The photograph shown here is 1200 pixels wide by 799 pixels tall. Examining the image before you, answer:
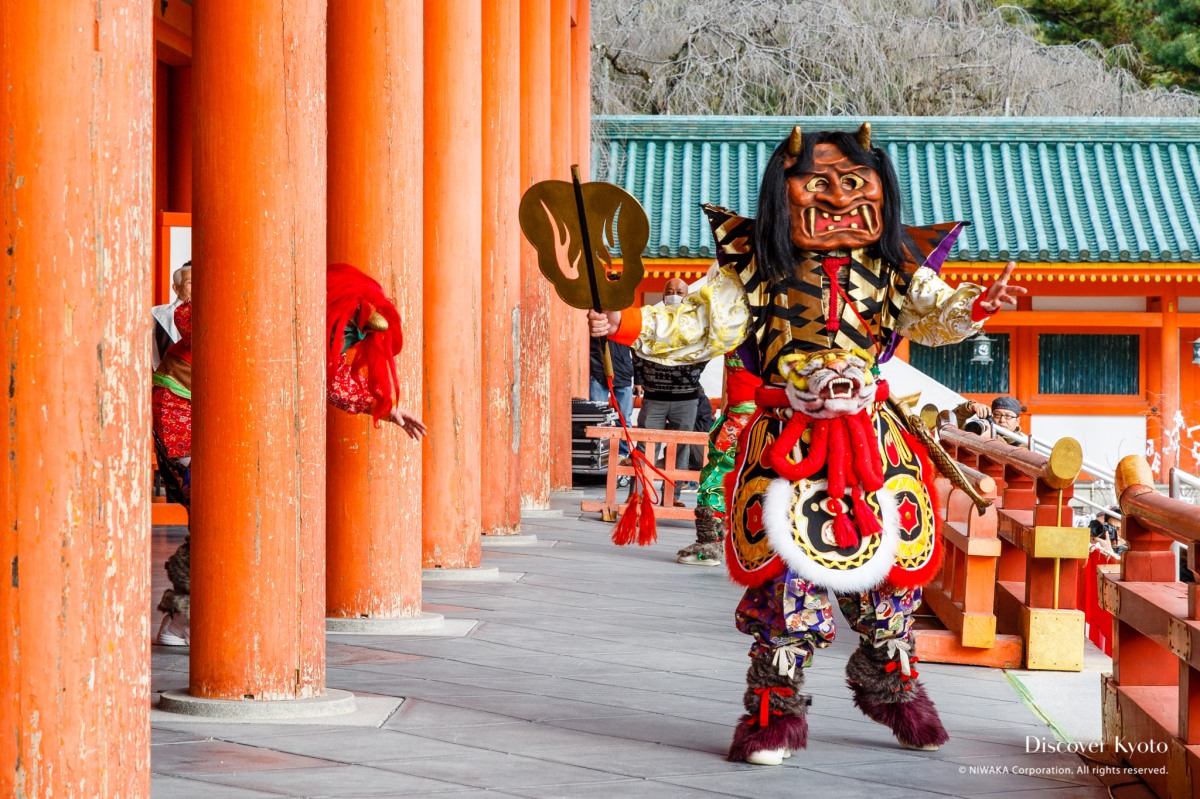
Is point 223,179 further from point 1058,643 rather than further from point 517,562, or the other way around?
point 517,562

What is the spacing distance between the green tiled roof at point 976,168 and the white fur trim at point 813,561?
12837 mm

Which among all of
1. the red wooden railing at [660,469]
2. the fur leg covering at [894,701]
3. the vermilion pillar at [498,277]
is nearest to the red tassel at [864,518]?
the fur leg covering at [894,701]

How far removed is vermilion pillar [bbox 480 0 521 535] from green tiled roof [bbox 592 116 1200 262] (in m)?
7.83

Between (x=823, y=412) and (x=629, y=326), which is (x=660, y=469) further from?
(x=823, y=412)

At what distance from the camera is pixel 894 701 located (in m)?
4.25

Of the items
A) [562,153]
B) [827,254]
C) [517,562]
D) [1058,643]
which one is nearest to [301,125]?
[827,254]

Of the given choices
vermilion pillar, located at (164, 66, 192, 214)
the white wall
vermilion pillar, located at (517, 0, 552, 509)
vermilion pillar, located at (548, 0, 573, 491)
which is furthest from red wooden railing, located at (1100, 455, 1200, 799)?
the white wall

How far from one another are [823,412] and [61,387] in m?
2.03

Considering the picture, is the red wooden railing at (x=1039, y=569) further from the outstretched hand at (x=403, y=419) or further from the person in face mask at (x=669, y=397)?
the person in face mask at (x=669, y=397)

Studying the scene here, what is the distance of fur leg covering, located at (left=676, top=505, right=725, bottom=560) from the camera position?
27.8ft

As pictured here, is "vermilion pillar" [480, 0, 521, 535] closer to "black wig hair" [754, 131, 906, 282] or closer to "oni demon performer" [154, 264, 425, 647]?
"oni demon performer" [154, 264, 425, 647]

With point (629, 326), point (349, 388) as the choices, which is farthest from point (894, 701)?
point (349, 388)

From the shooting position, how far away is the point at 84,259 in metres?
2.81

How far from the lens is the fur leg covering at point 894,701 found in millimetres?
4203
